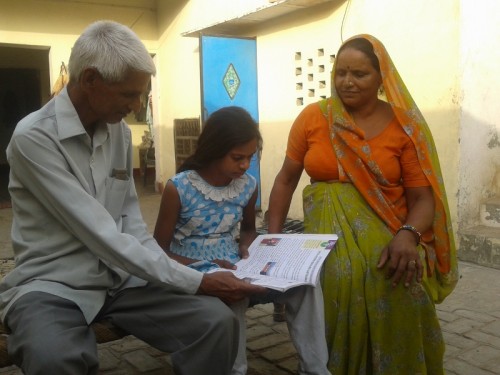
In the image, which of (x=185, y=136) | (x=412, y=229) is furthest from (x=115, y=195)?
(x=185, y=136)

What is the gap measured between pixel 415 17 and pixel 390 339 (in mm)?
3355

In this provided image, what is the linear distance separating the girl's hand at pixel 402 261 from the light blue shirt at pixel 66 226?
81 centimetres

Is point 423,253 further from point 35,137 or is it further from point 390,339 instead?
point 35,137

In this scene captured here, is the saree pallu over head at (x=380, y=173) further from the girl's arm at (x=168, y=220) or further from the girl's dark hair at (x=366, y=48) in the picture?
the girl's arm at (x=168, y=220)

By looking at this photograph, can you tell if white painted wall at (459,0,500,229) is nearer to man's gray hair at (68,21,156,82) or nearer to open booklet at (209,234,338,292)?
open booklet at (209,234,338,292)

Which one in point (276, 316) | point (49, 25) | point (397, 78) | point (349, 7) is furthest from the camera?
point (49, 25)

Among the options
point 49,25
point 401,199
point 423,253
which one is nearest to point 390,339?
point 423,253

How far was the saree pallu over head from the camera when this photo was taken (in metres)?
2.44

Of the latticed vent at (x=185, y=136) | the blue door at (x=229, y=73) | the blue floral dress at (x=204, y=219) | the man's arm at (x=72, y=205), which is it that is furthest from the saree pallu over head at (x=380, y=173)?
the latticed vent at (x=185, y=136)

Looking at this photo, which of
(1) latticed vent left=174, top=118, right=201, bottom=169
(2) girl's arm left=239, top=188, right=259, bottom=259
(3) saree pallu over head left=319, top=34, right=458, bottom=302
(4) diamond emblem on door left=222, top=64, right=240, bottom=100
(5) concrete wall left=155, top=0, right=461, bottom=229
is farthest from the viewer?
(1) latticed vent left=174, top=118, right=201, bottom=169

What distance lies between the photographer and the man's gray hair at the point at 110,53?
1808 mm

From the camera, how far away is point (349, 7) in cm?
547

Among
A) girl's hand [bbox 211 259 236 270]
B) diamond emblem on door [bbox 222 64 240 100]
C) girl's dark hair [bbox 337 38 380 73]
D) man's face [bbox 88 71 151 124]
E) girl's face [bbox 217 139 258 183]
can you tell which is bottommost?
girl's hand [bbox 211 259 236 270]

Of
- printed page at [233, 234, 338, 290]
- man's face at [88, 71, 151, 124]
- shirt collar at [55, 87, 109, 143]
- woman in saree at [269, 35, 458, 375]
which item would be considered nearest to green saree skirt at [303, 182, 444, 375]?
woman in saree at [269, 35, 458, 375]
